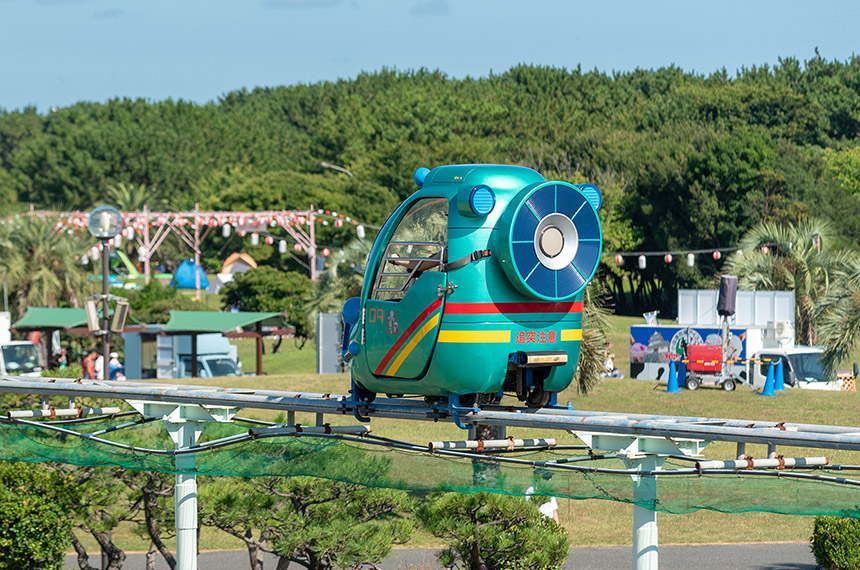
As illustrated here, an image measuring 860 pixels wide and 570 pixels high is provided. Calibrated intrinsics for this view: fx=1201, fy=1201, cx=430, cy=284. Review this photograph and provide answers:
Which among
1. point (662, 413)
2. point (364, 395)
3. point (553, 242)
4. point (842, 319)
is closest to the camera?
point (553, 242)

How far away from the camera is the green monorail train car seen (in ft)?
29.7

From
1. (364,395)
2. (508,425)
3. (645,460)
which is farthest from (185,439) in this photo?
(645,460)

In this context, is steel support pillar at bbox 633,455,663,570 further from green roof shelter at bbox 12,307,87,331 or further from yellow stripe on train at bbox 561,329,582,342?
green roof shelter at bbox 12,307,87,331

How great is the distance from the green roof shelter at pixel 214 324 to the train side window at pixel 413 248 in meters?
25.4

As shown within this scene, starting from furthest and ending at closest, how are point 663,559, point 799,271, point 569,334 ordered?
point 799,271
point 663,559
point 569,334

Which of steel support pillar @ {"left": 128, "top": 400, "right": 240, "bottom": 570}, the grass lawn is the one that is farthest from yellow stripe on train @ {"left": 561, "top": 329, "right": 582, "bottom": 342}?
the grass lawn

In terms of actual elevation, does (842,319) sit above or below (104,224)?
below

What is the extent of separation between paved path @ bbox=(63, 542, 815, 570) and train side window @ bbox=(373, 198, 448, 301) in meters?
7.84

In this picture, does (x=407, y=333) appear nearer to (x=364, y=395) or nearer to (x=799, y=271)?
(x=364, y=395)

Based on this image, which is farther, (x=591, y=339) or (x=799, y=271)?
(x=799, y=271)

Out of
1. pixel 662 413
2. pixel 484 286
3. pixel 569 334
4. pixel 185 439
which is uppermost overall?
pixel 484 286

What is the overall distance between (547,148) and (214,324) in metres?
45.9

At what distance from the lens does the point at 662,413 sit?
27.7 m

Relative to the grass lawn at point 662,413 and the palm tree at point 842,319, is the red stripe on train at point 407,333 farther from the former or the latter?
the palm tree at point 842,319
